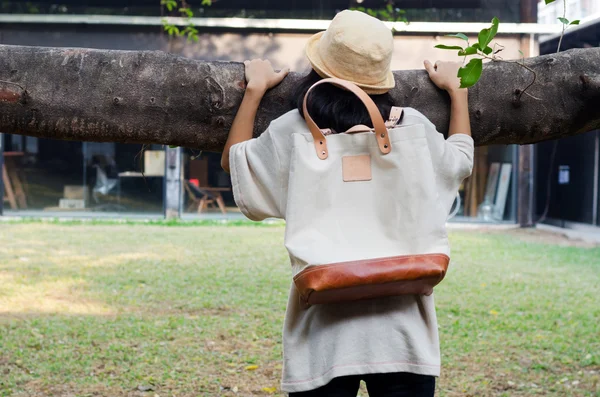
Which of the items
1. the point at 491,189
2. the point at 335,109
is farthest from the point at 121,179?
the point at 335,109

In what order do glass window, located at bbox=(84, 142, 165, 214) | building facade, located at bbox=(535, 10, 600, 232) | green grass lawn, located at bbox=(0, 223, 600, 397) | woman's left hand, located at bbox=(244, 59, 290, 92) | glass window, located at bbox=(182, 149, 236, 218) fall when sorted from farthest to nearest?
glass window, located at bbox=(84, 142, 165, 214)
glass window, located at bbox=(182, 149, 236, 218)
building facade, located at bbox=(535, 10, 600, 232)
green grass lawn, located at bbox=(0, 223, 600, 397)
woman's left hand, located at bbox=(244, 59, 290, 92)

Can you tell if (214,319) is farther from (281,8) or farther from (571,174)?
(571,174)

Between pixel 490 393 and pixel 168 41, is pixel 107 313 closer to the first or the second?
pixel 490 393

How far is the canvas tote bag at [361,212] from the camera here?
1990 millimetres

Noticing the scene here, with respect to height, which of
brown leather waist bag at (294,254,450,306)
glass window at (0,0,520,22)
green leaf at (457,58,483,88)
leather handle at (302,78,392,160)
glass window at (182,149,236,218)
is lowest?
glass window at (182,149,236,218)

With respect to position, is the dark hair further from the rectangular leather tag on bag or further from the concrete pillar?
the concrete pillar

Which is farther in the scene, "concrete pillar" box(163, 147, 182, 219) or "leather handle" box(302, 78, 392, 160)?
"concrete pillar" box(163, 147, 182, 219)

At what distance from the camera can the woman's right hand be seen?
8.91ft

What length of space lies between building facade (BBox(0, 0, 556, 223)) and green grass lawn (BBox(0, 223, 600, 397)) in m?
3.96

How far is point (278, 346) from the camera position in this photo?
237 inches

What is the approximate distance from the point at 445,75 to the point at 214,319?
4.73 m

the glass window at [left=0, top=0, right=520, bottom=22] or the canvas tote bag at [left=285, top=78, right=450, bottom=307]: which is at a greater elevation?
the glass window at [left=0, top=0, right=520, bottom=22]

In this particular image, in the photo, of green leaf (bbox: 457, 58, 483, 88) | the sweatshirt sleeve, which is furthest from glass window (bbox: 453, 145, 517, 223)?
the sweatshirt sleeve

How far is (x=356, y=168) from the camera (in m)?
2.03
